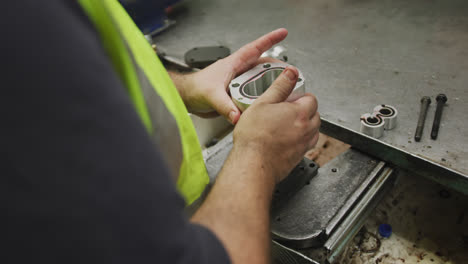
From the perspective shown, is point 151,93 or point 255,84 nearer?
point 151,93

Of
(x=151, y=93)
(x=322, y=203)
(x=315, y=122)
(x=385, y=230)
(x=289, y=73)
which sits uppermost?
(x=151, y=93)

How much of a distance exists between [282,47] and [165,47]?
431 millimetres

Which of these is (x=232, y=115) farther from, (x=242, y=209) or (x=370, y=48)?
(x=370, y=48)

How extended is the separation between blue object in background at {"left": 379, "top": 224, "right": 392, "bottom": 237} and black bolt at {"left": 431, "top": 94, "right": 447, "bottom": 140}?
44cm

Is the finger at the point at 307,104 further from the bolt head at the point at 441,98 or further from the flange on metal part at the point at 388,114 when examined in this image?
the bolt head at the point at 441,98

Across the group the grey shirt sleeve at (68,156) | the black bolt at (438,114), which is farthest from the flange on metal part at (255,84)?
the grey shirt sleeve at (68,156)

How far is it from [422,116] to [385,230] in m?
0.44

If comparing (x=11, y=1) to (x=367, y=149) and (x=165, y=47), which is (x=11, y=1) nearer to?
(x=367, y=149)

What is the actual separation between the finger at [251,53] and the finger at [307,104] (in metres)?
0.22

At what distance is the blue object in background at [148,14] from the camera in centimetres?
138

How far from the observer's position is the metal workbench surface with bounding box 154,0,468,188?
79cm

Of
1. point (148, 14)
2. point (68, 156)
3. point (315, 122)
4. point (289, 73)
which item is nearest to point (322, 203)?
point (315, 122)

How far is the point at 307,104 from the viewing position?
702 millimetres

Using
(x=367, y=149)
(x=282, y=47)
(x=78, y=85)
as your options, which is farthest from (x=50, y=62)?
(x=282, y=47)
